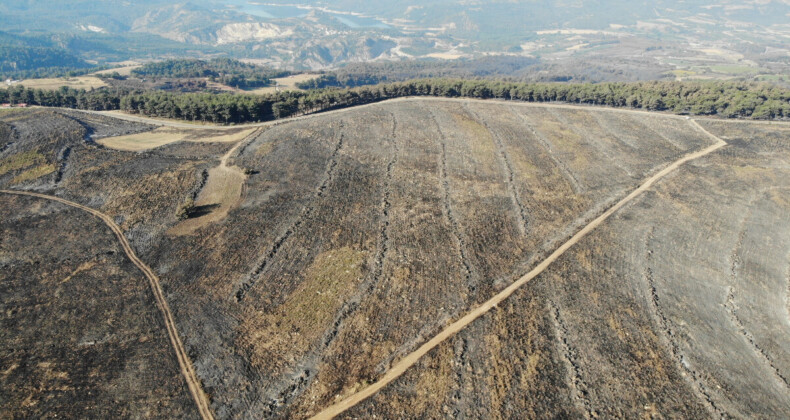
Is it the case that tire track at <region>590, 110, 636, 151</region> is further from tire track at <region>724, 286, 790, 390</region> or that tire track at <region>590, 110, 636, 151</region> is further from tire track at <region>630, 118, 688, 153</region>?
tire track at <region>724, 286, 790, 390</region>

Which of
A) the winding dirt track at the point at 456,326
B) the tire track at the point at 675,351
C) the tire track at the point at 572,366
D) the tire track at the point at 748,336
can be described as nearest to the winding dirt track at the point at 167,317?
the winding dirt track at the point at 456,326

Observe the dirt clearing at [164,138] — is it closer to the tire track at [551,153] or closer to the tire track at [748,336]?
the tire track at [551,153]

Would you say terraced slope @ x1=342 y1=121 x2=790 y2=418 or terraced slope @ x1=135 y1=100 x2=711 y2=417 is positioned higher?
terraced slope @ x1=135 y1=100 x2=711 y2=417

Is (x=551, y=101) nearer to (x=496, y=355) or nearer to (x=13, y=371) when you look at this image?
(x=496, y=355)

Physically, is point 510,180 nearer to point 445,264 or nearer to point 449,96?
point 445,264

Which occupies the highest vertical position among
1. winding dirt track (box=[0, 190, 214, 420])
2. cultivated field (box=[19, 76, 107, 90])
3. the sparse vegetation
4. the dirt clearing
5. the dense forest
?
cultivated field (box=[19, 76, 107, 90])

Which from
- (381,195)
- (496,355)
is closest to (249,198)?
(381,195)

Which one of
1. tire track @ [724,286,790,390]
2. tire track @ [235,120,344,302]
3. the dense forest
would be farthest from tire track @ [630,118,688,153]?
tire track @ [235,120,344,302]
